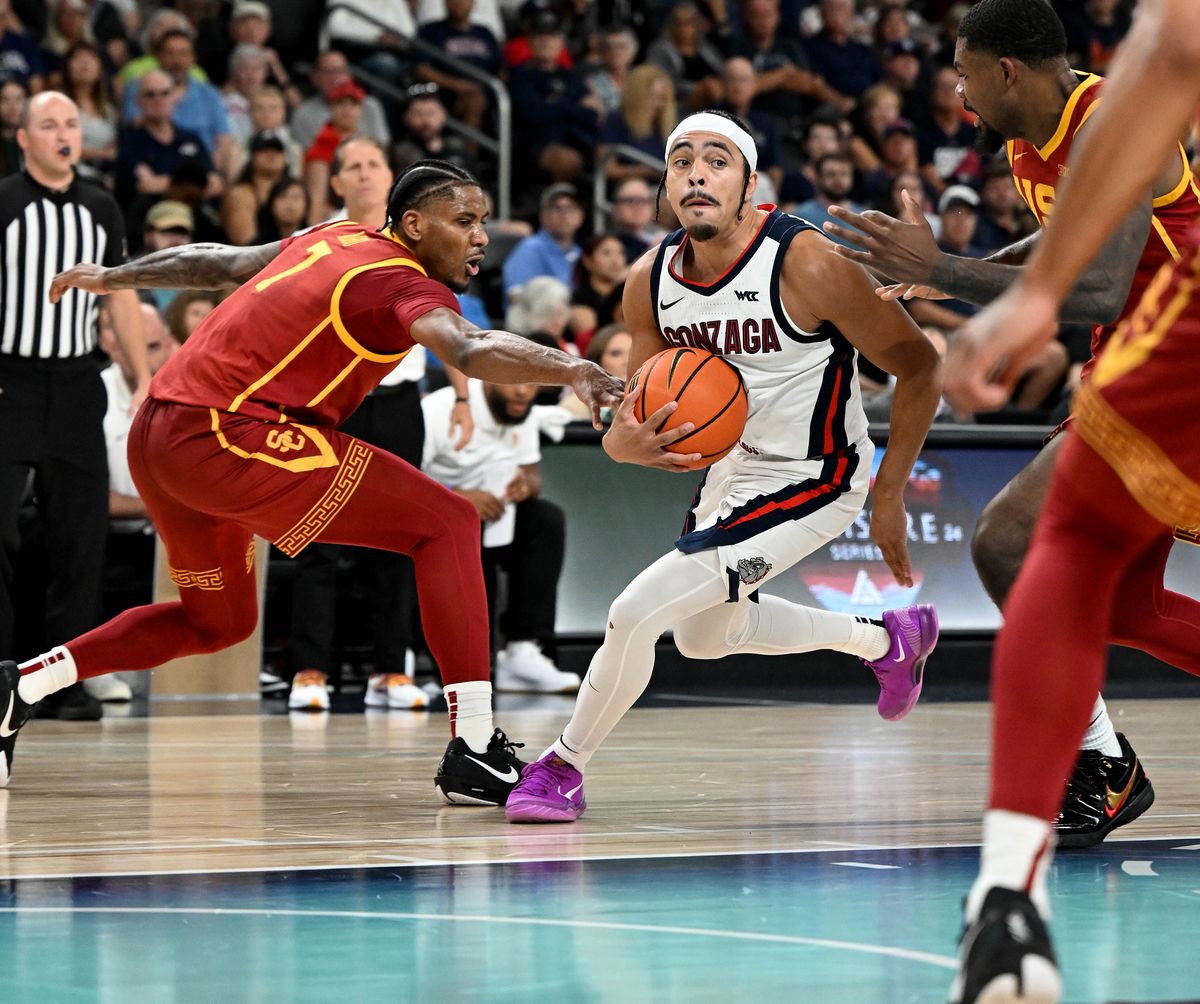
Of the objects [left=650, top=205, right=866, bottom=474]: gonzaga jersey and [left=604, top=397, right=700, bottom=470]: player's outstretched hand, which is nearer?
[left=604, top=397, right=700, bottom=470]: player's outstretched hand

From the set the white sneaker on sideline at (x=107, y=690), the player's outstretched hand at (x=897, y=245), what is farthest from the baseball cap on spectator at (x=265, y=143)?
the player's outstretched hand at (x=897, y=245)

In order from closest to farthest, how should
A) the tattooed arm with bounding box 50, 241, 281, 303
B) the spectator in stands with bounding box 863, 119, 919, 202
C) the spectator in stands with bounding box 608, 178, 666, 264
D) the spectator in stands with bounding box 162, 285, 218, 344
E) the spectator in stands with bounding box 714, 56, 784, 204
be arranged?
1. the tattooed arm with bounding box 50, 241, 281, 303
2. the spectator in stands with bounding box 162, 285, 218, 344
3. the spectator in stands with bounding box 608, 178, 666, 264
4. the spectator in stands with bounding box 714, 56, 784, 204
5. the spectator in stands with bounding box 863, 119, 919, 202

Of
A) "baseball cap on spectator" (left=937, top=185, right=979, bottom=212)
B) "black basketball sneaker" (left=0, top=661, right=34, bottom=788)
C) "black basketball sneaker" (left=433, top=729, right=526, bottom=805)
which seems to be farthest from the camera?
"baseball cap on spectator" (left=937, top=185, right=979, bottom=212)

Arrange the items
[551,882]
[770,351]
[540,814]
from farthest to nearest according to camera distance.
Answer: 1. [770,351]
2. [540,814]
3. [551,882]

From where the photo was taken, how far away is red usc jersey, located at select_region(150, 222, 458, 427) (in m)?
5.12

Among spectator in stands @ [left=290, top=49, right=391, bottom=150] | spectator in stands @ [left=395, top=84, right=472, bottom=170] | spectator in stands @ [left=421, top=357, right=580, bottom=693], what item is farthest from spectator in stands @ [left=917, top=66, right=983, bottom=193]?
spectator in stands @ [left=421, top=357, right=580, bottom=693]

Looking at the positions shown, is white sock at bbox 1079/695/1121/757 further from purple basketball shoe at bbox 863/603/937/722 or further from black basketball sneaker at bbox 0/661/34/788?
black basketball sneaker at bbox 0/661/34/788

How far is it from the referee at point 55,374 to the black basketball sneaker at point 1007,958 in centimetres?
567

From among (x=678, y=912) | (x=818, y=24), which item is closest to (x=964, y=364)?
(x=678, y=912)

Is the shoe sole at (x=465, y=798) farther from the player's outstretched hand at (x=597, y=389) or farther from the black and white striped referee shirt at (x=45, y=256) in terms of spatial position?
the black and white striped referee shirt at (x=45, y=256)

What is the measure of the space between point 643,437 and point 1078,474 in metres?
1.96

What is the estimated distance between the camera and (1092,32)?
656 inches

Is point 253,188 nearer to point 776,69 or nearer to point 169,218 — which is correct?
point 169,218

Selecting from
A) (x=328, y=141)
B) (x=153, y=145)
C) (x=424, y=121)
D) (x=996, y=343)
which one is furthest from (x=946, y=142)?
(x=996, y=343)
